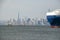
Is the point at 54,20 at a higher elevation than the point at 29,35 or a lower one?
higher

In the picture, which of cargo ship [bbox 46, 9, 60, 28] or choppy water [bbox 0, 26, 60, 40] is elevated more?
cargo ship [bbox 46, 9, 60, 28]

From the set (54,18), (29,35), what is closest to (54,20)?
(54,18)

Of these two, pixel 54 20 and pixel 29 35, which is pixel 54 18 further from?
pixel 29 35

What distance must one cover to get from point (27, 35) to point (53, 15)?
4958 millimetres

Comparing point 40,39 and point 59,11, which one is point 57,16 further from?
point 40,39

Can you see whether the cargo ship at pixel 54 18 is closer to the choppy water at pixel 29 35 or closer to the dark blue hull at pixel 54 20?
the dark blue hull at pixel 54 20

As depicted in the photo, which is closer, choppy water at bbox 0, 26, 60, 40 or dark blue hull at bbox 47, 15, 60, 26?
dark blue hull at bbox 47, 15, 60, 26

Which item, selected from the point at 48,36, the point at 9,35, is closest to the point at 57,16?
the point at 9,35

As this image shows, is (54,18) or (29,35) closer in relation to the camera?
(54,18)

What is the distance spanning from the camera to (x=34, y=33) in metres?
6.19

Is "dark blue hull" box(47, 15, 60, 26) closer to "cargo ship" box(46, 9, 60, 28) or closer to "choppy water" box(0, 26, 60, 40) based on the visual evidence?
"cargo ship" box(46, 9, 60, 28)

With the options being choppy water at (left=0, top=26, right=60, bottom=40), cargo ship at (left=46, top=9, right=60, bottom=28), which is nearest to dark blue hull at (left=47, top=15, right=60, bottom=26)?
cargo ship at (left=46, top=9, right=60, bottom=28)

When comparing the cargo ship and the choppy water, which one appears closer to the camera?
the cargo ship

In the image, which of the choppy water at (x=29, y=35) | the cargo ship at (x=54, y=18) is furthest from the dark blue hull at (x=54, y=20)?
the choppy water at (x=29, y=35)
